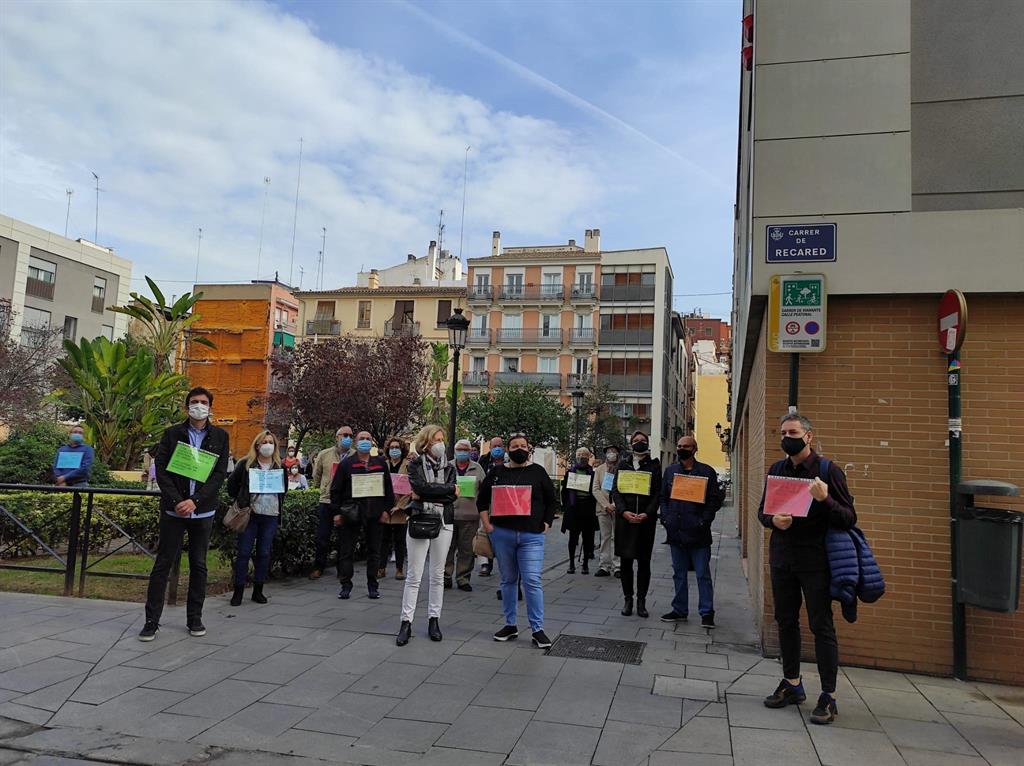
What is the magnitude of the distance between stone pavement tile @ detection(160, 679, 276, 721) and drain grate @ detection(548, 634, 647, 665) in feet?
7.80

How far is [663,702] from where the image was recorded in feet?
15.7

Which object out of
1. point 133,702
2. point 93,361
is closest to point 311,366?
point 93,361

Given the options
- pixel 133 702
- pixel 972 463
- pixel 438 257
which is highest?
pixel 438 257

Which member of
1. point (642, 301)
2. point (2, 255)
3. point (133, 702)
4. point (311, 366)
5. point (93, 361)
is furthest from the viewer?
point (642, 301)

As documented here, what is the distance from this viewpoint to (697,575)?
725cm

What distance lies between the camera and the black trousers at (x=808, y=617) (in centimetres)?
453

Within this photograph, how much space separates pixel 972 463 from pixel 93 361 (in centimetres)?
1647

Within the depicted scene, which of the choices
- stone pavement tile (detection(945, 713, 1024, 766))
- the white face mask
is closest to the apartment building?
the white face mask

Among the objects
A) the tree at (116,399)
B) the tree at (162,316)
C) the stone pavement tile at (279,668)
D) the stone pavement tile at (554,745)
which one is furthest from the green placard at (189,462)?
the tree at (162,316)

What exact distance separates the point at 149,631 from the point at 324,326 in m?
54.5

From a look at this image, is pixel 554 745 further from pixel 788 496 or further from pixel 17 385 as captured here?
Result: pixel 17 385

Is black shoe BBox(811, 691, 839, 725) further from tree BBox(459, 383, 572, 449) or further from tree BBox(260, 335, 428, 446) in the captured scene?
tree BBox(459, 383, 572, 449)

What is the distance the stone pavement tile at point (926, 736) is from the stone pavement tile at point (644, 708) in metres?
1.28

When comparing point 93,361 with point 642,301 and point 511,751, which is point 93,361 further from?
point 642,301
